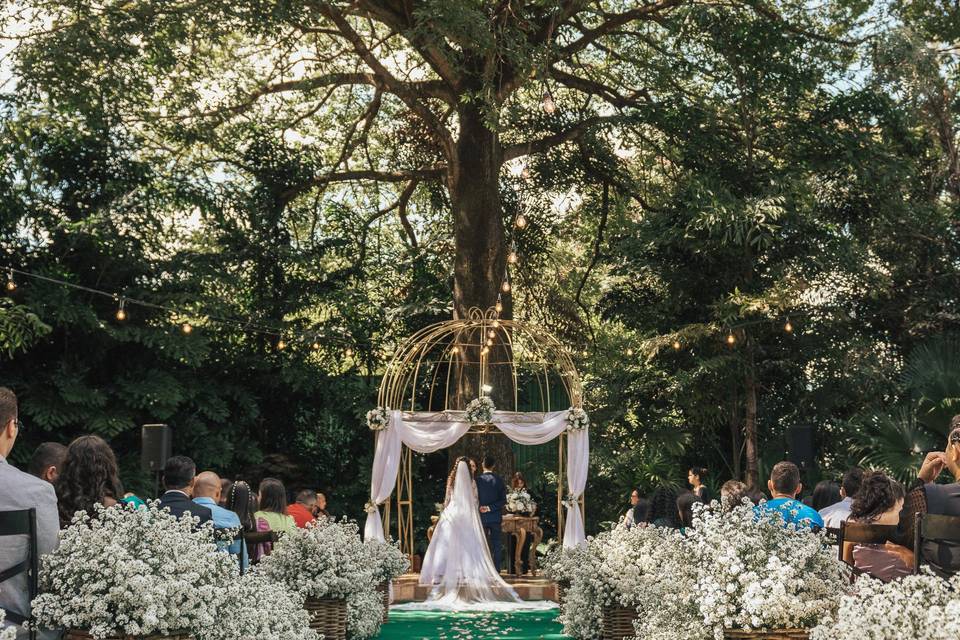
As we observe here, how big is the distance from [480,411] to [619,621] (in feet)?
15.9

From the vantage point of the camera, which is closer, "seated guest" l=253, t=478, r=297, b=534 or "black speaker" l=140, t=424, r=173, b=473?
"seated guest" l=253, t=478, r=297, b=534

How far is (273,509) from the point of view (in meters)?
8.93

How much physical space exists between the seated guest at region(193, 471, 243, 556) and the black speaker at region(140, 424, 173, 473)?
3832mm

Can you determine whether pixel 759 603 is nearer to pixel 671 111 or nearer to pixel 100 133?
pixel 671 111

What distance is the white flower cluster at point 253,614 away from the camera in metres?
5.02

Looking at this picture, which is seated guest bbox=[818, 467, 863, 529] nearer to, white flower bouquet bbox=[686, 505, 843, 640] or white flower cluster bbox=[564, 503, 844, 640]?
white flower cluster bbox=[564, 503, 844, 640]

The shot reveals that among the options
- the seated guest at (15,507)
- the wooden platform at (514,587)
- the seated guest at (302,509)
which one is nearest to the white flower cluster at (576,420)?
the wooden platform at (514,587)

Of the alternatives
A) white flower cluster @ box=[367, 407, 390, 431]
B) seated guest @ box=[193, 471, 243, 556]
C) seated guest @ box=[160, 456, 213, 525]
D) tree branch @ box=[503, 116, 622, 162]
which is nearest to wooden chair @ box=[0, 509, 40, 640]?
seated guest @ box=[160, 456, 213, 525]

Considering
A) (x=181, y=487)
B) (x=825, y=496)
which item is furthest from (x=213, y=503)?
(x=825, y=496)

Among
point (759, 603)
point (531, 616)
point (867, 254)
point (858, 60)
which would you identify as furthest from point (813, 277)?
point (759, 603)

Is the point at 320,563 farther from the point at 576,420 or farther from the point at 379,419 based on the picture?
the point at 576,420

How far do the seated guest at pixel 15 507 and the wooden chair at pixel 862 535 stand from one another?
13.4 feet

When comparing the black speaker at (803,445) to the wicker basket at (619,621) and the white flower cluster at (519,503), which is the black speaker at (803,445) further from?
the wicker basket at (619,621)

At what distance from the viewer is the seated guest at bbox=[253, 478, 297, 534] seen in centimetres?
875
